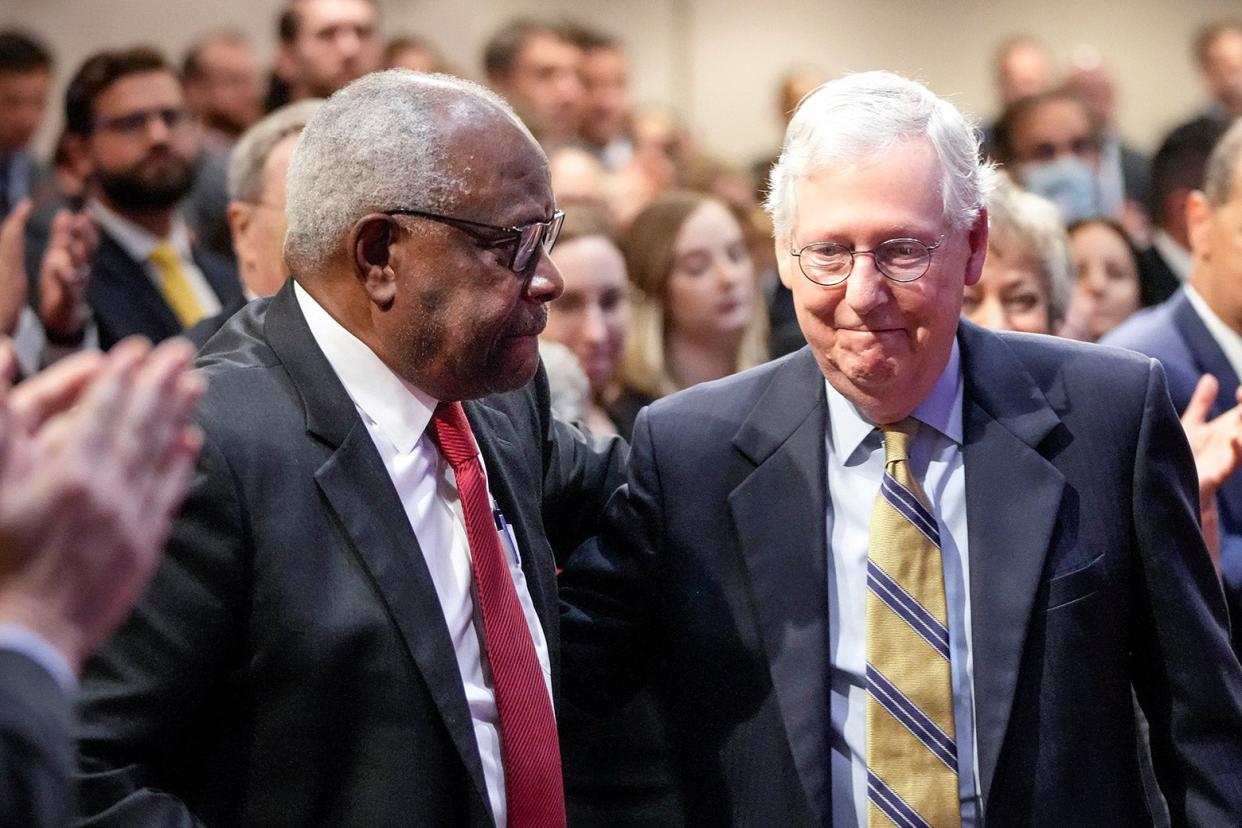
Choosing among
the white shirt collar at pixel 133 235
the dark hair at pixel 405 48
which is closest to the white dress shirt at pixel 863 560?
the white shirt collar at pixel 133 235

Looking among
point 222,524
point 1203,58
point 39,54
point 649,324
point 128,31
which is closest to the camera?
point 222,524

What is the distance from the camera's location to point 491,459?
7.82 ft

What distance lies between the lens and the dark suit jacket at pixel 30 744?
1.29 m

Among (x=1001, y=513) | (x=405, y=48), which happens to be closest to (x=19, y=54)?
(x=405, y=48)

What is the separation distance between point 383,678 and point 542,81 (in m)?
5.88

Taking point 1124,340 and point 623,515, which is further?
point 1124,340

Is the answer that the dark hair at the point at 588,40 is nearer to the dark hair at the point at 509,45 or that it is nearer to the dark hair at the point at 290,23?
the dark hair at the point at 509,45

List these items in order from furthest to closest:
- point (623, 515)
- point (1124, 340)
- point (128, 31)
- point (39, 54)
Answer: point (128, 31) → point (39, 54) → point (1124, 340) → point (623, 515)

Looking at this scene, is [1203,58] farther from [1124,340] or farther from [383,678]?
[383,678]

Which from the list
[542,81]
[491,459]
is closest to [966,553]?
[491,459]

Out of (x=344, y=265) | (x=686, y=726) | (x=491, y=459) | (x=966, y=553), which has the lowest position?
(x=686, y=726)

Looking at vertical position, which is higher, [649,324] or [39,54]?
[39,54]

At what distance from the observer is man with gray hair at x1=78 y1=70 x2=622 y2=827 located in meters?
1.98

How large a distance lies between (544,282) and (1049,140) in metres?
4.96
